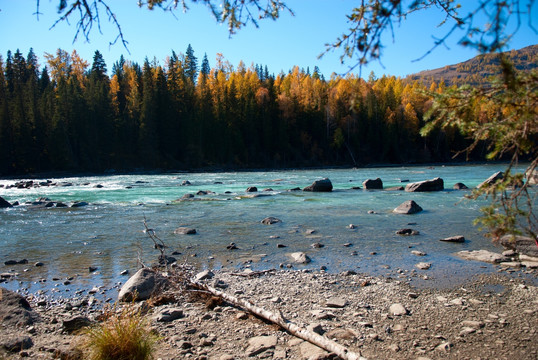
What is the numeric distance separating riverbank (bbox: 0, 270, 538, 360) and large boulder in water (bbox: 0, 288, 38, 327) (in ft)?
0.41

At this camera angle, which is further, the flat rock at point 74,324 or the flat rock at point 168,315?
the flat rock at point 168,315

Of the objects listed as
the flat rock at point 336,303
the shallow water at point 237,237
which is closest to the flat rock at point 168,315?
the flat rock at point 336,303

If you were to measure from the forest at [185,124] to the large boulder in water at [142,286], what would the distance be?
171 feet

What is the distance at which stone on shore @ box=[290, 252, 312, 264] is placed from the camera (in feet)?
25.6

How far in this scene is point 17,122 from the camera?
5244 centimetres

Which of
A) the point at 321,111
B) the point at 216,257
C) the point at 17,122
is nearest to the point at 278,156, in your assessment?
the point at 321,111

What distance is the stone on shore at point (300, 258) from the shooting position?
780cm

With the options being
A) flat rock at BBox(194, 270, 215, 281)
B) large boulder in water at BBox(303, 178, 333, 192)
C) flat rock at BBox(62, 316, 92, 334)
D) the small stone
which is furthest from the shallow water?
large boulder in water at BBox(303, 178, 333, 192)

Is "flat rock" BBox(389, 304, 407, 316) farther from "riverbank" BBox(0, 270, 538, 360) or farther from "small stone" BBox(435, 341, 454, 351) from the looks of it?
"small stone" BBox(435, 341, 454, 351)

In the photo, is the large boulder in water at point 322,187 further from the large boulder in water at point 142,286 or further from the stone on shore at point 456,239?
the large boulder in water at point 142,286

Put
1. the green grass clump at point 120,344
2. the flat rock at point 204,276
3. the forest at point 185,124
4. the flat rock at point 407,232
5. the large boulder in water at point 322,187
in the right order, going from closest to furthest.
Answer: the green grass clump at point 120,344 → the flat rock at point 204,276 → the flat rock at point 407,232 → the large boulder in water at point 322,187 → the forest at point 185,124

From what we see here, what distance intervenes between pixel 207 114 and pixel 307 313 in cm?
6359

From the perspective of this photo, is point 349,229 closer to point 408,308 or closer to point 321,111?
point 408,308

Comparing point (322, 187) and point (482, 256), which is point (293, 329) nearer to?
point (482, 256)
